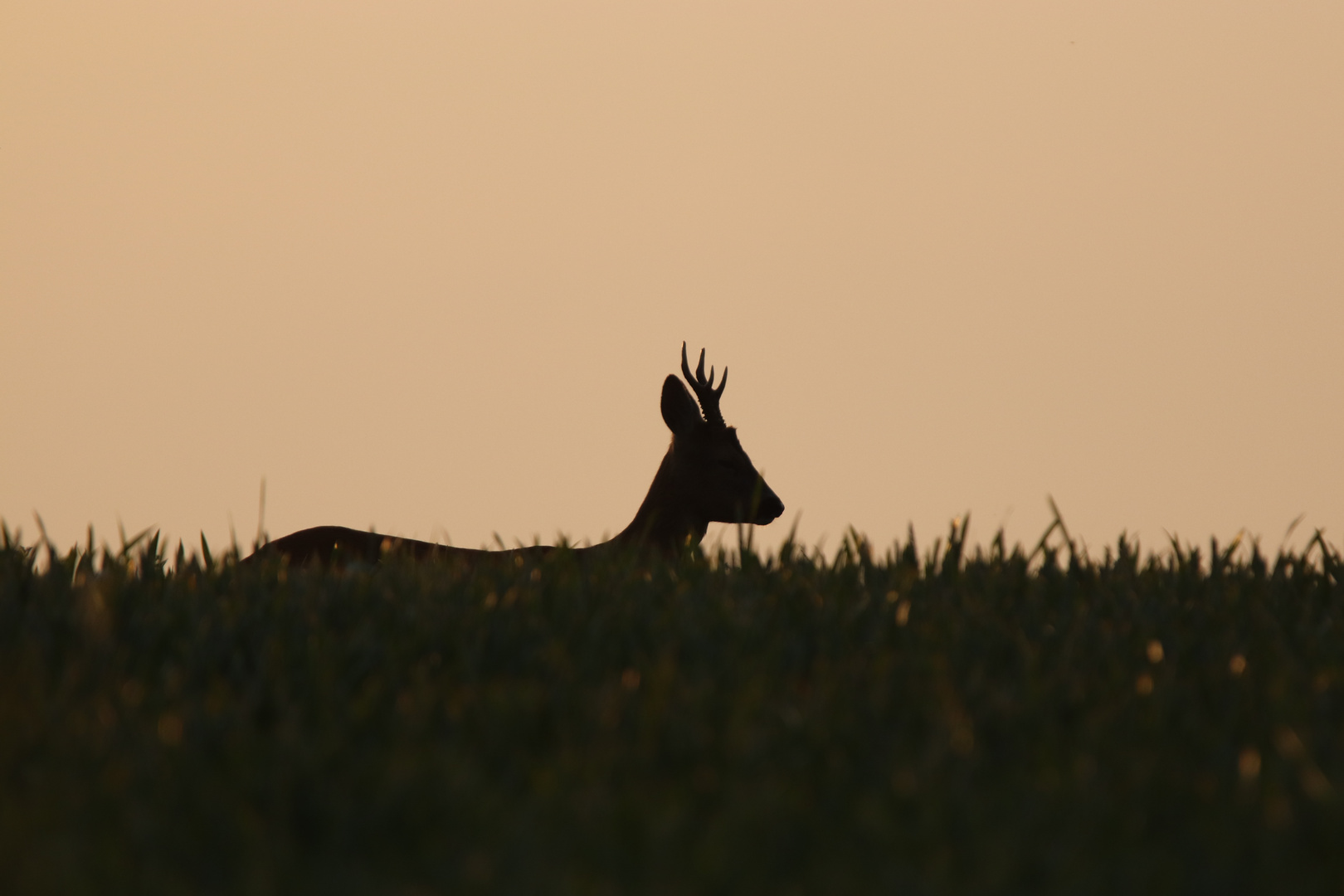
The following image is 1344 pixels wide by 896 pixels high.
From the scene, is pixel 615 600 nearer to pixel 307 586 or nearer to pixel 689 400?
pixel 307 586

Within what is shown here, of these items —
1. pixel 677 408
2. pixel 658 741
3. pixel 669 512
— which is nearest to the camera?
pixel 658 741

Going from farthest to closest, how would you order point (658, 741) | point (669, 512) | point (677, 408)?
1. point (677, 408)
2. point (669, 512)
3. point (658, 741)

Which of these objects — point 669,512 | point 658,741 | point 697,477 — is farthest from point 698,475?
point 658,741

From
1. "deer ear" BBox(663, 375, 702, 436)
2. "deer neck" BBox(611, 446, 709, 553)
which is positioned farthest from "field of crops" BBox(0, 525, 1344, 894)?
"deer ear" BBox(663, 375, 702, 436)

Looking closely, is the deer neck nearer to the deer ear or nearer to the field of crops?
the deer ear

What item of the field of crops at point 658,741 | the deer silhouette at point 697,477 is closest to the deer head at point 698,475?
the deer silhouette at point 697,477

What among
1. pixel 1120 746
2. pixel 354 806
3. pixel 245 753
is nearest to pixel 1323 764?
pixel 1120 746

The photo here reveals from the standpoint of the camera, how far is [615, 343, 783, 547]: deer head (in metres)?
8.70

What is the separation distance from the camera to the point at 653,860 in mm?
1951

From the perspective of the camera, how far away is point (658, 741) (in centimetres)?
245

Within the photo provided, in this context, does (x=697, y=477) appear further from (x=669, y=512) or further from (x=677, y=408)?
(x=677, y=408)

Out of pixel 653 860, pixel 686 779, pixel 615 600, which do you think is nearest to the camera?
pixel 653 860

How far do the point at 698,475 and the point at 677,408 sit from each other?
0.50 m

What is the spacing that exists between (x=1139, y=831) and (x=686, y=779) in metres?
0.74
